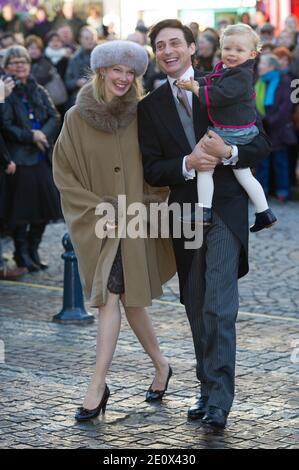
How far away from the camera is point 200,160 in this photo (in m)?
5.90

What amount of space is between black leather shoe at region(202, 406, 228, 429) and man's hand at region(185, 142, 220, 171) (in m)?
1.26

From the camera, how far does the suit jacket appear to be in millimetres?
6035

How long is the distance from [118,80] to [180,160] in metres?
0.62

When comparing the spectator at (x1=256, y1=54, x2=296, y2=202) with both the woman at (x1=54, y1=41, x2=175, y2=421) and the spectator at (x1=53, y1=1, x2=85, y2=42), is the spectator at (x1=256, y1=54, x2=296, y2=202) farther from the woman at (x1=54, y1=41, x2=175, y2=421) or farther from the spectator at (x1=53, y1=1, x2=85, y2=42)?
the woman at (x1=54, y1=41, x2=175, y2=421)

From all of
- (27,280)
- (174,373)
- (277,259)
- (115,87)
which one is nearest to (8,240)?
(27,280)

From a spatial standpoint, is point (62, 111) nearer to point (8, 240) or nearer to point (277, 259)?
point (8, 240)

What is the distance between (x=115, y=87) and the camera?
630 cm

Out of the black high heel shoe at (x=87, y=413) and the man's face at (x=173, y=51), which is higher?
the man's face at (x=173, y=51)

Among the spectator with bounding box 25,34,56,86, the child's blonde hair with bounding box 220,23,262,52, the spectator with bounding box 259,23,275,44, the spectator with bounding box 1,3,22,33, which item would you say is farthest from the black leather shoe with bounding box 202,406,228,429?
the spectator with bounding box 1,3,22,33

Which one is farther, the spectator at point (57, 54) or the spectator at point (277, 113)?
the spectator at point (57, 54)

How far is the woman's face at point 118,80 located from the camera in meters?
6.28

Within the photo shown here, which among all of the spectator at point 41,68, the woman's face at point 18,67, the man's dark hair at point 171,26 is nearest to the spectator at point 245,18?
the spectator at point 41,68

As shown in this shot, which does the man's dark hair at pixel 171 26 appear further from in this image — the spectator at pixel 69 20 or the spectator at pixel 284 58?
the spectator at pixel 69 20
